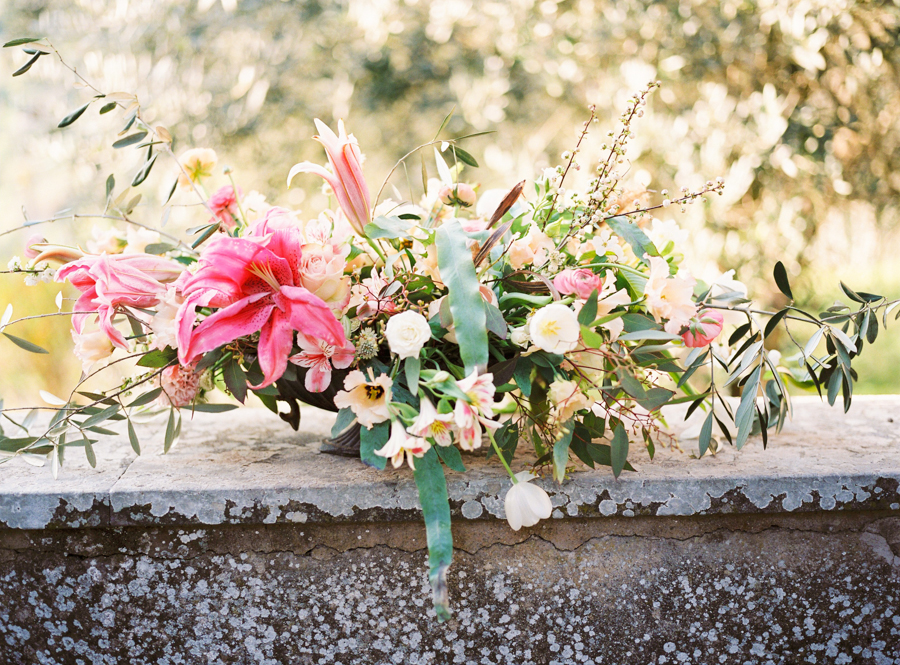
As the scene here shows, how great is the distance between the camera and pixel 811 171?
6.70 feet

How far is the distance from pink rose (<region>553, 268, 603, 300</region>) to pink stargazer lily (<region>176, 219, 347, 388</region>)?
0.82ft

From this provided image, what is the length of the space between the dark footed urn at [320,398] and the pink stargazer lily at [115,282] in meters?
0.19

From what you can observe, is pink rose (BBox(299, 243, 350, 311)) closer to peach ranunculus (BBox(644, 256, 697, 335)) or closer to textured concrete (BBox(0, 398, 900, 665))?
textured concrete (BBox(0, 398, 900, 665))

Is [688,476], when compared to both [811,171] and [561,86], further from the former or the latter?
[561,86]

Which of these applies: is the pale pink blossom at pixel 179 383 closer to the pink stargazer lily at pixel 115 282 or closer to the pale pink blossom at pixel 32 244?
the pink stargazer lily at pixel 115 282

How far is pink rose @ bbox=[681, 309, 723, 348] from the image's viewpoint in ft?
2.45

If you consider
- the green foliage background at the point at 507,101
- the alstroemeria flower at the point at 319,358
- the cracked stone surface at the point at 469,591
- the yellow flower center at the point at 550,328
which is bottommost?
the cracked stone surface at the point at 469,591

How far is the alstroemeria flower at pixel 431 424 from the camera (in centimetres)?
58

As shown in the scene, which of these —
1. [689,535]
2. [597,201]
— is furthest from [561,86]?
[689,535]

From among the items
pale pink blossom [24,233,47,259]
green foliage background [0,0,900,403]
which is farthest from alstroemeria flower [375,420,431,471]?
green foliage background [0,0,900,403]

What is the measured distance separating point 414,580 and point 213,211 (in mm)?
560

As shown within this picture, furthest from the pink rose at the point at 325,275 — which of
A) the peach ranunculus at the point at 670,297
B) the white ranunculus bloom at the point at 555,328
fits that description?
the peach ranunculus at the point at 670,297

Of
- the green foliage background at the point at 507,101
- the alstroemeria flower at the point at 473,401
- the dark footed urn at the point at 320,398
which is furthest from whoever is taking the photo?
the green foliage background at the point at 507,101

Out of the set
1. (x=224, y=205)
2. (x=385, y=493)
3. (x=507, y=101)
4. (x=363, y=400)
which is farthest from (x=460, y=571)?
(x=507, y=101)
